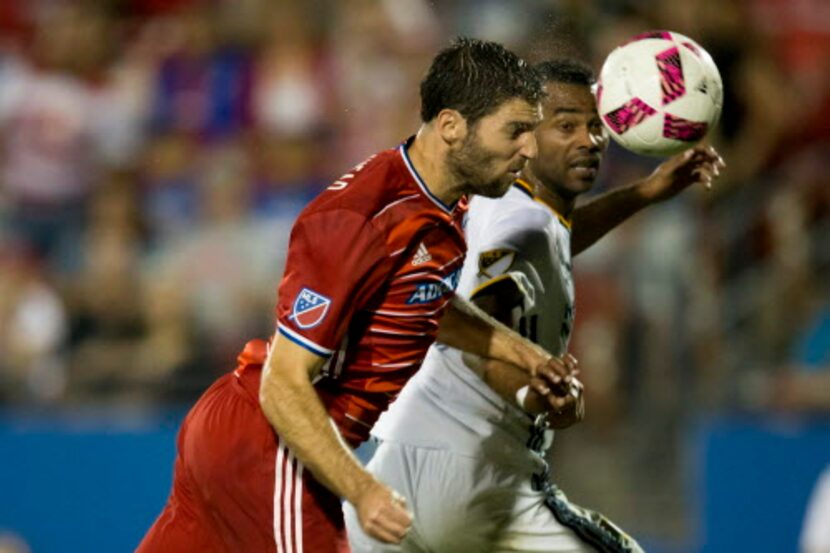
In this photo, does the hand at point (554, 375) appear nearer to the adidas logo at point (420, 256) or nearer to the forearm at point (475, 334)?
the forearm at point (475, 334)

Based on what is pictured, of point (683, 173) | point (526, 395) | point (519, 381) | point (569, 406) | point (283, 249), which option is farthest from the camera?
point (283, 249)

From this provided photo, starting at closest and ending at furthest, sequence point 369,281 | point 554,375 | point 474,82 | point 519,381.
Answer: point 369,281
point 474,82
point 554,375
point 519,381

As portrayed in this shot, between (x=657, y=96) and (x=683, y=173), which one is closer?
(x=657, y=96)

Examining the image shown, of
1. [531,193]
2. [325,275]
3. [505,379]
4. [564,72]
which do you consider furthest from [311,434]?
[564,72]

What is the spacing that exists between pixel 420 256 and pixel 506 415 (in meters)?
1.03

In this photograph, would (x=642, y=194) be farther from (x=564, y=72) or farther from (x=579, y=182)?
(x=564, y=72)

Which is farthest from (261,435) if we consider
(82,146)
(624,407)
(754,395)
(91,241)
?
(82,146)

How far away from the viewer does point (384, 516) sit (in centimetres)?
374

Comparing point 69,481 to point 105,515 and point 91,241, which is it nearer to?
point 105,515

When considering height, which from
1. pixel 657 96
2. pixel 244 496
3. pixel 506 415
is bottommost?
pixel 506 415

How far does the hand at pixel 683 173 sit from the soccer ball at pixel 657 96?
411mm

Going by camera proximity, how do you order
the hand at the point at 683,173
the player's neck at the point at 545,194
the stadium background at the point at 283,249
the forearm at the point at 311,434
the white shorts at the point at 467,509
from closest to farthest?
the forearm at the point at 311,434 → the white shorts at the point at 467,509 → the player's neck at the point at 545,194 → the hand at the point at 683,173 → the stadium background at the point at 283,249

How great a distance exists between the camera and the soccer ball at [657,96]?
484 centimetres

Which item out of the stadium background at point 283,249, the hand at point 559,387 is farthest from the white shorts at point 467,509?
the stadium background at point 283,249
